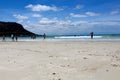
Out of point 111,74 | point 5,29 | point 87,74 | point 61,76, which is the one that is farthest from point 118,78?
point 5,29

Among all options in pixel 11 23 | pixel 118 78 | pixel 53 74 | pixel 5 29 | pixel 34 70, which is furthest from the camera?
pixel 11 23

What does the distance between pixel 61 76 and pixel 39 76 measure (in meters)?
0.77

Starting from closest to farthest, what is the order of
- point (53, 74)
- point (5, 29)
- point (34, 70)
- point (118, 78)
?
1. point (118, 78)
2. point (53, 74)
3. point (34, 70)
4. point (5, 29)

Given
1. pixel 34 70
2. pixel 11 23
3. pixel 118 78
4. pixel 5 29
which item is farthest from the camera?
pixel 11 23

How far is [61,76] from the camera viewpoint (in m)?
7.70

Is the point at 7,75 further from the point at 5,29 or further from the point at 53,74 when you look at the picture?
the point at 5,29

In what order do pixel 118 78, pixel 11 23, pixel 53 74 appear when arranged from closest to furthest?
pixel 118 78, pixel 53 74, pixel 11 23

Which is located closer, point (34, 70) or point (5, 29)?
point (34, 70)

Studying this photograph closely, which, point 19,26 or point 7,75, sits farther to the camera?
point 19,26

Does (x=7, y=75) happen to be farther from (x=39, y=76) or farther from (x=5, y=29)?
(x=5, y=29)

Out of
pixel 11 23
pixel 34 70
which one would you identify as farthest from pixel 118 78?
pixel 11 23

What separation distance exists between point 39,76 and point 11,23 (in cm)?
13919

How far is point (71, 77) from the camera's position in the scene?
7.61 m

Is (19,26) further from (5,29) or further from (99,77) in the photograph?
(99,77)
